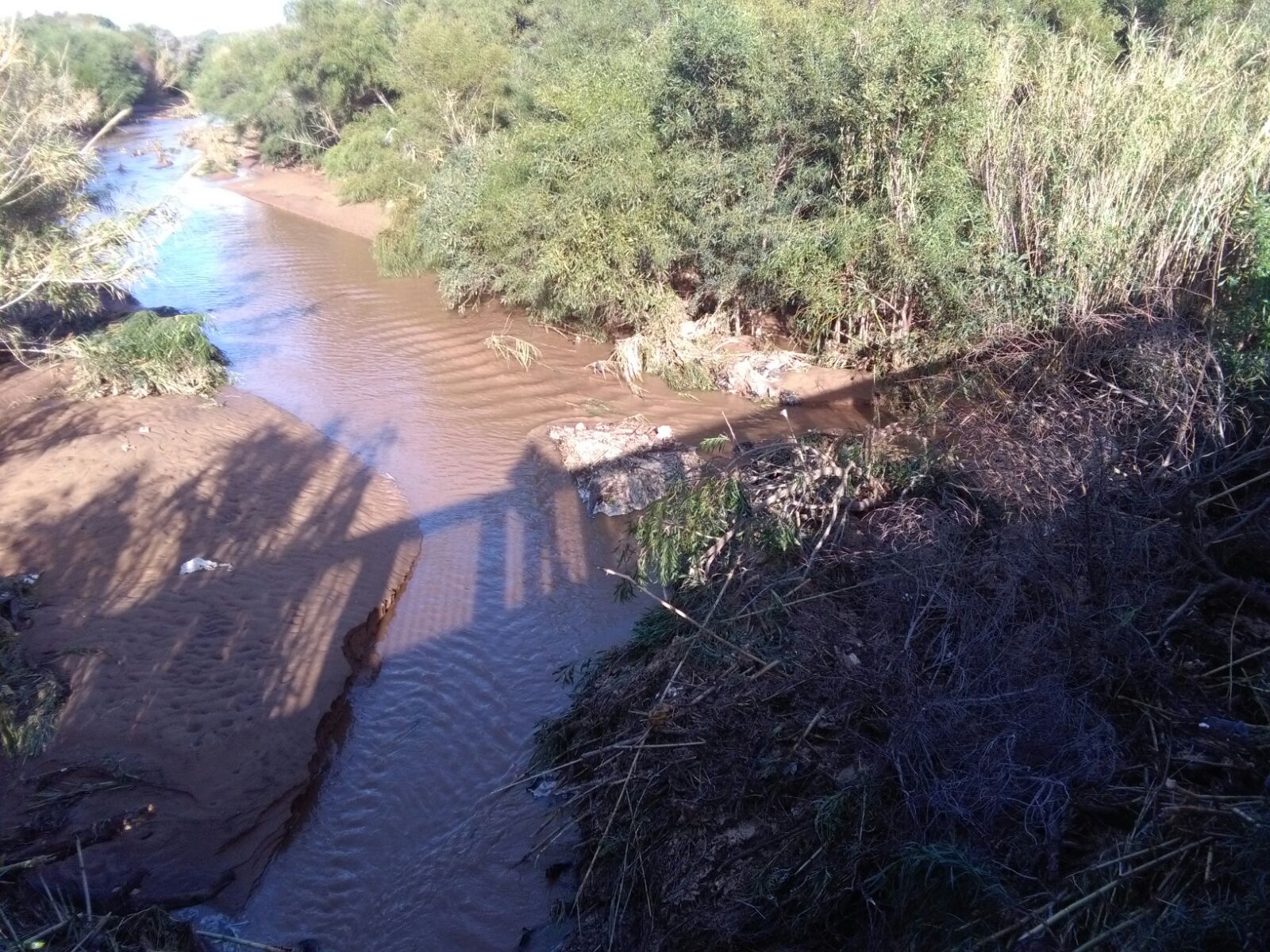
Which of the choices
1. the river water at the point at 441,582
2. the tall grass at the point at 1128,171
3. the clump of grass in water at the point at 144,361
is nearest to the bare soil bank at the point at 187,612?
the river water at the point at 441,582

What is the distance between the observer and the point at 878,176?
11.1 metres

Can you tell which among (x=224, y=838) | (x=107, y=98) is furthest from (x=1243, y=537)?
(x=107, y=98)

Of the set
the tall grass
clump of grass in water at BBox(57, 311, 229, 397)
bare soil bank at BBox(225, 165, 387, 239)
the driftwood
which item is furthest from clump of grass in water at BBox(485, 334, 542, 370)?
the driftwood

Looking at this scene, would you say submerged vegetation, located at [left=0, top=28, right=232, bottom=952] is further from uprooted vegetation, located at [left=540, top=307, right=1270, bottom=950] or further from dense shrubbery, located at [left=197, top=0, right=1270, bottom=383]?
dense shrubbery, located at [left=197, top=0, right=1270, bottom=383]

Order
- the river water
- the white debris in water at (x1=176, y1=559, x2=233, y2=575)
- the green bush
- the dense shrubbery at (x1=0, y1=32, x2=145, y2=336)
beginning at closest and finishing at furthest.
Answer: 1. the river water
2. the white debris in water at (x1=176, y1=559, x2=233, y2=575)
3. the dense shrubbery at (x1=0, y1=32, x2=145, y2=336)
4. the green bush

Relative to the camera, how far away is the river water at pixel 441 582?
522 cm

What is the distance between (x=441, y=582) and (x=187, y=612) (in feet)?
7.38

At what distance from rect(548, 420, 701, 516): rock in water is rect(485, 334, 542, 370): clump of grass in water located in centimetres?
251

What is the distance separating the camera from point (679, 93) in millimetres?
11562

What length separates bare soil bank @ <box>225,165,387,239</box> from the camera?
71.9 ft

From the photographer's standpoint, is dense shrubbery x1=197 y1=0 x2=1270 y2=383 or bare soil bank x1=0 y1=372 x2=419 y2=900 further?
dense shrubbery x1=197 y1=0 x2=1270 y2=383

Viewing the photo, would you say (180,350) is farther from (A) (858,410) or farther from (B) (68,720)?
(A) (858,410)

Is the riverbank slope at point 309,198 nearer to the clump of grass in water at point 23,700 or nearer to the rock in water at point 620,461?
the rock in water at point 620,461

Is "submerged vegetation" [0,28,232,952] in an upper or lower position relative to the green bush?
lower
